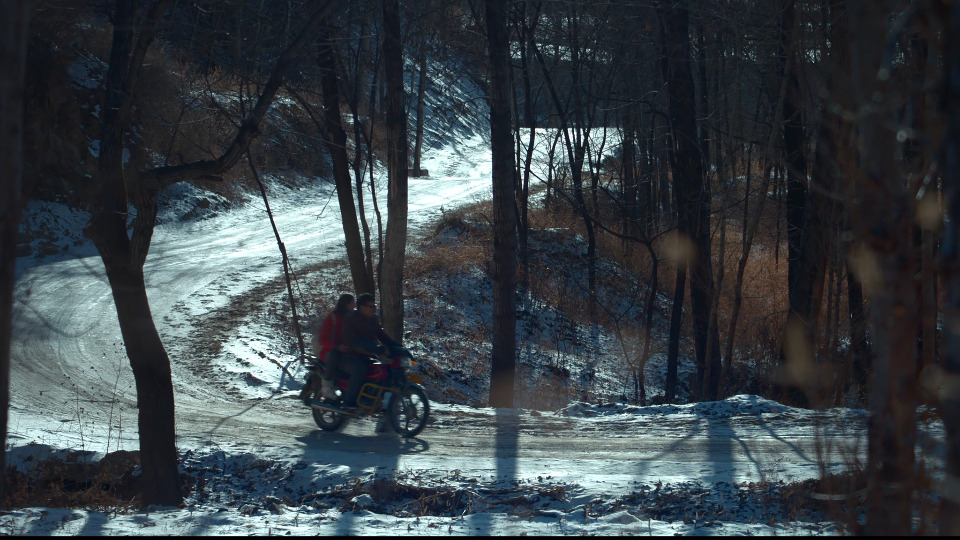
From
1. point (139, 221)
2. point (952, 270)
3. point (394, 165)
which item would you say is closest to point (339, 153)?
point (394, 165)

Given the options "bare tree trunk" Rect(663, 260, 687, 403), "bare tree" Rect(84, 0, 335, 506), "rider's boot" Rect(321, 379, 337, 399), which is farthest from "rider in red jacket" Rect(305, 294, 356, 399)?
"bare tree trunk" Rect(663, 260, 687, 403)

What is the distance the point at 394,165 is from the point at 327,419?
530cm

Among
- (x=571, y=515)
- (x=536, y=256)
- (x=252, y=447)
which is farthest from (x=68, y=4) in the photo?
(x=536, y=256)

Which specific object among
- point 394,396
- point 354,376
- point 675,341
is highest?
point 675,341

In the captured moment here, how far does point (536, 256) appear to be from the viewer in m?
24.6

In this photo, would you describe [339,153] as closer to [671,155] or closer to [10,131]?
[671,155]

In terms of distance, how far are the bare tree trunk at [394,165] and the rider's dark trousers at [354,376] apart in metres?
4.27

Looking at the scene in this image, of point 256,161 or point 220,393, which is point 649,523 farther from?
point 256,161

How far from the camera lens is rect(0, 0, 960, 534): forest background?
3.57m

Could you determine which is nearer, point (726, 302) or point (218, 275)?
point (218, 275)

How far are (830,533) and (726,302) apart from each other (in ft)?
57.0

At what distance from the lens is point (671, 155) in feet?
57.9

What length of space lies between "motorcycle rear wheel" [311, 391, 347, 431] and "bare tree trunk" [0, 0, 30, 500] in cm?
553

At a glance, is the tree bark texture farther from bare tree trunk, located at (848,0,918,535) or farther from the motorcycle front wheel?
bare tree trunk, located at (848,0,918,535)
